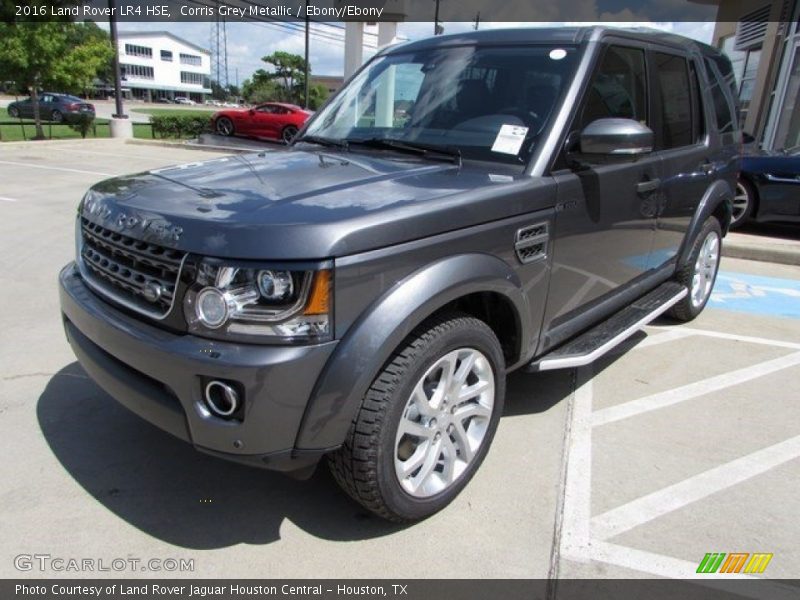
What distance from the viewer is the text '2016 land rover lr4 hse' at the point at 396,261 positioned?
6.68 ft

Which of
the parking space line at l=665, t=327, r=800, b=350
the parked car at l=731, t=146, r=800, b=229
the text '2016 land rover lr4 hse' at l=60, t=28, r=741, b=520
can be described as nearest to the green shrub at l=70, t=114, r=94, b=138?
the parked car at l=731, t=146, r=800, b=229

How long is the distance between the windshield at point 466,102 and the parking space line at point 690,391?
A: 1595mm

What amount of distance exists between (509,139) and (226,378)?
1777 millimetres

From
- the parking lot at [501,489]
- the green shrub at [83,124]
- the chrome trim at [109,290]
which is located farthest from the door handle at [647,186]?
the green shrub at [83,124]

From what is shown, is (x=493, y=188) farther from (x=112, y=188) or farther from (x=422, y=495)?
(x=112, y=188)

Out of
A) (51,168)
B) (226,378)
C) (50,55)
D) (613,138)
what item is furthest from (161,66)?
(226,378)

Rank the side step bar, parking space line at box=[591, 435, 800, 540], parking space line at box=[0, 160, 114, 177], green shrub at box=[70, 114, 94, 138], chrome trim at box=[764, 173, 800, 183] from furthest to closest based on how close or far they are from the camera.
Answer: green shrub at box=[70, 114, 94, 138], parking space line at box=[0, 160, 114, 177], chrome trim at box=[764, 173, 800, 183], the side step bar, parking space line at box=[591, 435, 800, 540]

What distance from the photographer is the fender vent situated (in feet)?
8.81

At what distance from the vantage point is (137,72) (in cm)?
10994

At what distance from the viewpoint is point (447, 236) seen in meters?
2.37

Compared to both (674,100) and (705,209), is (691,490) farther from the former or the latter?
(674,100)

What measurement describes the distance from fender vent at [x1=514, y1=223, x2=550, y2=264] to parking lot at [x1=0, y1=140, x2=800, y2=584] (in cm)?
102

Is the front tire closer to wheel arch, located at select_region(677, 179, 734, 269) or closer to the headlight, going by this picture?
the headlight

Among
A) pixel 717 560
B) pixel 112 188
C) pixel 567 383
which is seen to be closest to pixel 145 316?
pixel 112 188
